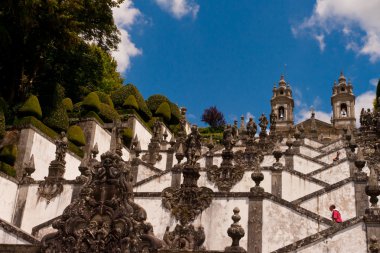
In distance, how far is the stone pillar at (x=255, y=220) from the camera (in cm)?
1258

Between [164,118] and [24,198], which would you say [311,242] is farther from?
[164,118]

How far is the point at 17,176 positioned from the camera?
21.3m

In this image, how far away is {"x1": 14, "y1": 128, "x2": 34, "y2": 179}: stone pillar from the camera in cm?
2169

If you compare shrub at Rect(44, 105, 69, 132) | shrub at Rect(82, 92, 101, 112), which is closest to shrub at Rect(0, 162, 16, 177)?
shrub at Rect(44, 105, 69, 132)

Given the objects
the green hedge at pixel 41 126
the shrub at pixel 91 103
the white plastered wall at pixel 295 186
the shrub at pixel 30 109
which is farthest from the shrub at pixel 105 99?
the white plastered wall at pixel 295 186

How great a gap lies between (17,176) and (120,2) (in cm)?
1570

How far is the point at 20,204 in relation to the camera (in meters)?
18.7

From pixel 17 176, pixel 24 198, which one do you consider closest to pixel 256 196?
pixel 24 198

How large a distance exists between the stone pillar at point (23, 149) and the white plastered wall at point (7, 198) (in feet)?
7.76

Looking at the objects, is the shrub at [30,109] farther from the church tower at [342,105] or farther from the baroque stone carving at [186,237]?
the church tower at [342,105]

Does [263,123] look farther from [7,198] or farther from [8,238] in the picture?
[8,238]

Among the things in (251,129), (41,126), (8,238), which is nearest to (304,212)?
(8,238)

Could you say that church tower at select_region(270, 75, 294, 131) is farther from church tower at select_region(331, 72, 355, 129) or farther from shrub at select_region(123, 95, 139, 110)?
shrub at select_region(123, 95, 139, 110)

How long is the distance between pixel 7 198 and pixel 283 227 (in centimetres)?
1161
